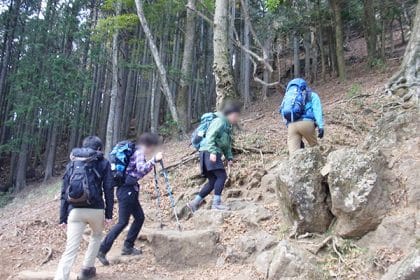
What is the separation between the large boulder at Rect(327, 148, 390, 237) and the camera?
4754mm

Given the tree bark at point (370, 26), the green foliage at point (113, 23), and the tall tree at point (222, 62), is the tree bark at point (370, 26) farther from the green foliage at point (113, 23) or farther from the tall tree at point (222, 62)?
the tall tree at point (222, 62)

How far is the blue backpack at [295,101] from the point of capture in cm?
613

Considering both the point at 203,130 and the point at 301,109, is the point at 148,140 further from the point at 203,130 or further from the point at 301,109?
the point at 301,109

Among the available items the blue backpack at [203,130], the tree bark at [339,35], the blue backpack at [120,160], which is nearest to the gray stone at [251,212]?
the blue backpack at [203,130]

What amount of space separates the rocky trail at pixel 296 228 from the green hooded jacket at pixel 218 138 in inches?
37.3

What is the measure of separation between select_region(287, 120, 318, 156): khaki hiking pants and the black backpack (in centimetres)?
279

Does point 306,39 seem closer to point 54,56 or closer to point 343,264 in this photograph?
point 54,56

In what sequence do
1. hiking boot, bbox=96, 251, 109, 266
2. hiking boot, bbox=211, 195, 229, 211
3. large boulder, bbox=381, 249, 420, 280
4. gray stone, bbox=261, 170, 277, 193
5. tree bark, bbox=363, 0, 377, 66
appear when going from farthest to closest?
tree bark, bbox=363, 0, 377, 66
gray stone, bbox=261, 170, 277, 193
hiking boot, bbox=211, 195, 229, 211
hiking boot, bbox=96, 251, 109, 266
large boulder, bbox=381, 249, 420, 280

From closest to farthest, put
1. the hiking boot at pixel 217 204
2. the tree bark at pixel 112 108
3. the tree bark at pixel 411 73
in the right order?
1. the hiking boot at pixel 217 204
2. the tree bark at pixel 411 73
3. the tree bark at pixel 112 108

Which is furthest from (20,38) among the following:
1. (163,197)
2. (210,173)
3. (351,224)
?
(351,224)

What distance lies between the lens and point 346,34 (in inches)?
910

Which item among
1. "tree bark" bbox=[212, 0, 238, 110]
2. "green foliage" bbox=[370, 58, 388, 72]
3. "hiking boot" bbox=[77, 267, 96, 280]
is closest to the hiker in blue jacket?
"hiking boot" bbox=[77, 267, 96, 280]

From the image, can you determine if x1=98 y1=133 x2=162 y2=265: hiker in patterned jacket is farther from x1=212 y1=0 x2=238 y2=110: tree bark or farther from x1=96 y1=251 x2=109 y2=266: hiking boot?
x1=212 y1=0 x2=238 y2=110: tree bark

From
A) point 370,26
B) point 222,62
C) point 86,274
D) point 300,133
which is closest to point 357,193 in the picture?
point 300,133
